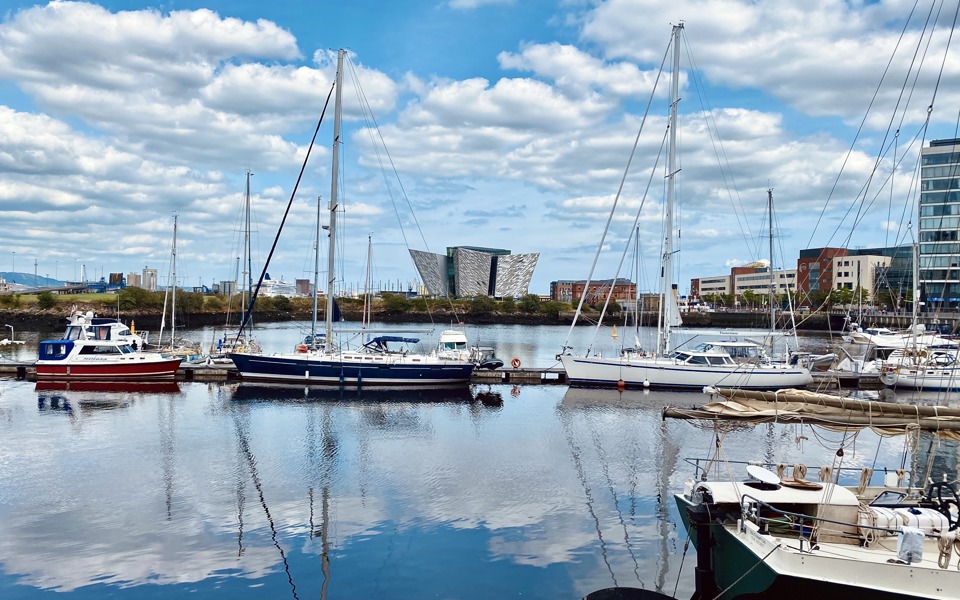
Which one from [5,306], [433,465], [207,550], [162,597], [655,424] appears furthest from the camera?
[5,306]

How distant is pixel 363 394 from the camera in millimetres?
47469

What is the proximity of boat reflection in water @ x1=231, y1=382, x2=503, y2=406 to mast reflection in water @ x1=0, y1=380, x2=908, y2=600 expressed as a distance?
4.69 metres

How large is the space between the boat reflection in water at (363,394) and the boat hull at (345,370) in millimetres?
627

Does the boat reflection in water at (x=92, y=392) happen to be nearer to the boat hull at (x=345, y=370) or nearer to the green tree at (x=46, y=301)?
the boat hull at (x=345, y=370)

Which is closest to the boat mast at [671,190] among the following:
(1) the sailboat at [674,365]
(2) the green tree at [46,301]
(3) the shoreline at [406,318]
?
(1) the sailboat at [674,365]

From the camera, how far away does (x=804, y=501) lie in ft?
46.6

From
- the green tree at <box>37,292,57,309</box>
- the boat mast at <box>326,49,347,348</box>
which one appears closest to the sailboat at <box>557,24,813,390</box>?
the boat mast at <box>326,49,347,348</box>

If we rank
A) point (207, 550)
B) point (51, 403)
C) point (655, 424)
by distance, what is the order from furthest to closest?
point (51, 403)
point (655, 424)
point (207, 550)

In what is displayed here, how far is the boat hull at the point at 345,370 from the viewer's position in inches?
1959

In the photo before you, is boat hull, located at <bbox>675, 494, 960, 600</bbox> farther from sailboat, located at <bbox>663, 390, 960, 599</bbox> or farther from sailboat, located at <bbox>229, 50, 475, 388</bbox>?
sailboat, located at <bbox>229, 50, 475, 388</bbox>

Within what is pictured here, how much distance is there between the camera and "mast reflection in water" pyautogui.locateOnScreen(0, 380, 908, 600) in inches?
663

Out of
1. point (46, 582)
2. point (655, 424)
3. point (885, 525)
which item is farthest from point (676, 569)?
point (655, 424)

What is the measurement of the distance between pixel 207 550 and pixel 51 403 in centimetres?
3029

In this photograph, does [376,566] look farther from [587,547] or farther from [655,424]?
[655,424]
